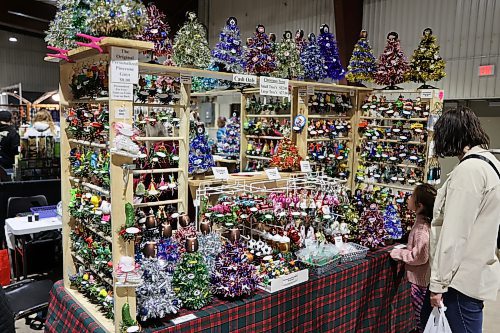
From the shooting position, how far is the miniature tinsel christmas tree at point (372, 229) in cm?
338

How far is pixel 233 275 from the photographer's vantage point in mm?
2428

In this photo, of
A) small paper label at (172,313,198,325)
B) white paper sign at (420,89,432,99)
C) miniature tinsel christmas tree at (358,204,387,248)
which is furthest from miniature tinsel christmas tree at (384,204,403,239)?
small paper label at (172,313,198,325)

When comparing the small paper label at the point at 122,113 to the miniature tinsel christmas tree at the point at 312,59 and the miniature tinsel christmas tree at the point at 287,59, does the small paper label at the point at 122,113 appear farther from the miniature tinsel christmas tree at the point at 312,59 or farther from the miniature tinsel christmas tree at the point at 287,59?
the miniature tinsel christmas tree at the point at 312,59

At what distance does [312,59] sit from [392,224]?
182cm

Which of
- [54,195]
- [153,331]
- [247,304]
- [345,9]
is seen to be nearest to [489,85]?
[345,9]

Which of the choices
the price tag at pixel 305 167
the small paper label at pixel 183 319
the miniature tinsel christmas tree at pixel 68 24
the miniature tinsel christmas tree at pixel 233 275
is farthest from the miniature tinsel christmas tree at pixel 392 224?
the miniature tinsel christmas tree at pixel 68 24

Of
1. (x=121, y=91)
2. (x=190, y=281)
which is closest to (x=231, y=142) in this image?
(x=190, y=281)

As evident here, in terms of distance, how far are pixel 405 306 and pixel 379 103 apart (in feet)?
6.89

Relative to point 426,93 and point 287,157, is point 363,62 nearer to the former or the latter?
point 426,93

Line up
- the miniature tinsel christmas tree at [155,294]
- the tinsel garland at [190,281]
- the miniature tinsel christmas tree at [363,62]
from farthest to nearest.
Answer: the miniature tinsel christmas tree at [363,62]
the tinsel garland at [190,281]
the miniature tinsel christmas tree at [155,294]

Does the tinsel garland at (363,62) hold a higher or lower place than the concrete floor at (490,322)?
higher

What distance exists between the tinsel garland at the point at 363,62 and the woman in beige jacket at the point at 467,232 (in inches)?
96.7

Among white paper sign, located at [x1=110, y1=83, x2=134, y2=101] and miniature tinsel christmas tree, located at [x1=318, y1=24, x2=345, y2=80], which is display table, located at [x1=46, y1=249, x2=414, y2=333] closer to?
white paper sign, located at [x1=110, y1=83, x2=134, y2=101]

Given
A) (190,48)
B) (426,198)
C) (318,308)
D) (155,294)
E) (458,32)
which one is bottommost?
(318,308)
